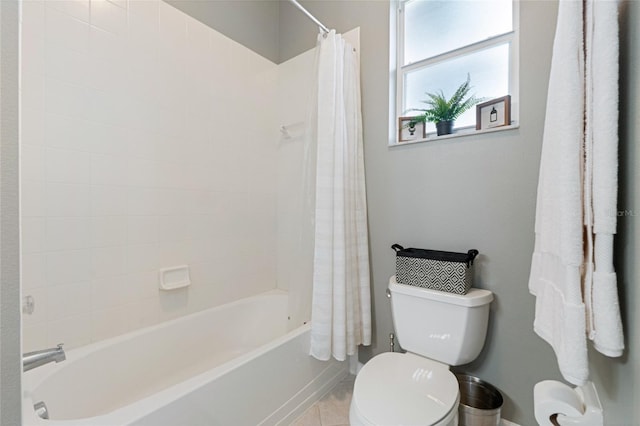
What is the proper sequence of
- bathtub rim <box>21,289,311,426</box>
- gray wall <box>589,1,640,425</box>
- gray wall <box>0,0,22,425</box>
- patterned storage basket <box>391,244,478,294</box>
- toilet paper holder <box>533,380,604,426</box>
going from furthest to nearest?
patterned storage basket <box>391,244,478,294</box> < bathtub rim <box>21,289,311,426</box> < toilet paper holder <box>533,380,604,426</box> < gray wall <box>589,1,640,425</box> < gray wall <box>0,0,22,425</box>

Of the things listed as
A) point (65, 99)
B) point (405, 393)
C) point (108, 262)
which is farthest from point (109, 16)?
point (405, 393)

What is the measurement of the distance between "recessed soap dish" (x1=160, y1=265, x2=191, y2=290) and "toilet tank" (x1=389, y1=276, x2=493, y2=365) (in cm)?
120

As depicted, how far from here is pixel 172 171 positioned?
1658 millimetres

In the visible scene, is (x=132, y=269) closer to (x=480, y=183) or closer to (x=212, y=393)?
(x=212, y=393)

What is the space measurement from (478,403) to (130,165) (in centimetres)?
212

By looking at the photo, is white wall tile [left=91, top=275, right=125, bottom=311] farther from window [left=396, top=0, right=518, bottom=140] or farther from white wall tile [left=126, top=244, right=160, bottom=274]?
window [left=396, top=0, right=518, bottom=140]

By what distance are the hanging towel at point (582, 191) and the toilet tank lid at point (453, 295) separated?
604 millimetres

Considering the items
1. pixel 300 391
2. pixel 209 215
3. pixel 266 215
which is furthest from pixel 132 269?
pixel 300 391

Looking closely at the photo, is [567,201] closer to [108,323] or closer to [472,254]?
[472,254]

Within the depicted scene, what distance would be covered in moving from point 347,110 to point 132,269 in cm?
145

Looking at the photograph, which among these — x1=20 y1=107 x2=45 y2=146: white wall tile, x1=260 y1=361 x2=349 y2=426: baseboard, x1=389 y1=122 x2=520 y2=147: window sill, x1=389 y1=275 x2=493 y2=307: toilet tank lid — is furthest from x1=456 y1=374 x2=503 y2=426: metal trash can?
x1=20 y1=107 x2=45 y2=146: white wall tile

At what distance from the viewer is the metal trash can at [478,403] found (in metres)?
1.26

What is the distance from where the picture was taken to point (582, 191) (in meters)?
0.60

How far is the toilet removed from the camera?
991 mm
